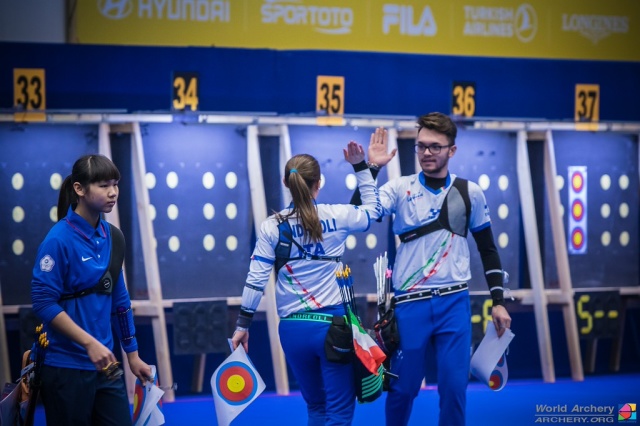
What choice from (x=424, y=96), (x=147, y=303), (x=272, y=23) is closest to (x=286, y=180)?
(x=147, y=303)

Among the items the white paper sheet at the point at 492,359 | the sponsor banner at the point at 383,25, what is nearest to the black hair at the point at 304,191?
the white paper sheet at the point at 492,359

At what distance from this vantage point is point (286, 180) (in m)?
4.46

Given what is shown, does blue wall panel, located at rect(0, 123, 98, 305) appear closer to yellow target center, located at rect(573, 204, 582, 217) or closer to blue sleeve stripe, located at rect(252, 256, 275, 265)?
blue sleeve stripe, located at rect(252, 256, 275, 265)

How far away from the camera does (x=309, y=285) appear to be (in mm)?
4445

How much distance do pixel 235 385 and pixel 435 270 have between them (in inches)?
41.0

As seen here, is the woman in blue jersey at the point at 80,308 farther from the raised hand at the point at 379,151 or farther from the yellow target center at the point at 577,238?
the yellow target center at the point at 577,238

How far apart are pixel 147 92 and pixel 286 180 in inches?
108

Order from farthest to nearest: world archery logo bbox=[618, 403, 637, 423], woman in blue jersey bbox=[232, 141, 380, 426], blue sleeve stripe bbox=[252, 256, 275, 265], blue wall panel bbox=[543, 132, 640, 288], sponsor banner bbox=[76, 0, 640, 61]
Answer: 1. blue wall panel bbox=[543, 132, 640, 288]
2. sponsor banner bbox=[76, 0, 640, 61]
3. world archery logo bbox=[618, 403, 637, 423]
4. blue sleeve stripe bbox=[252, 256, 275, 265]
5. woman in blue jersey bbox=[232, 141, 380, 426]

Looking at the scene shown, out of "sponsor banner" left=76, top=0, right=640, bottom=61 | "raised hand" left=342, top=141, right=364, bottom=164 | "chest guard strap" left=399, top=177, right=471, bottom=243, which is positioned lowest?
"chest guard strap" left=399, top=177, right=471, bottom=243

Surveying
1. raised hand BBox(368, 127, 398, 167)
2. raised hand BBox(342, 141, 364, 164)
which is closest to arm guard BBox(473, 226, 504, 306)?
raised hand BBox(368, 127, 398, 167)

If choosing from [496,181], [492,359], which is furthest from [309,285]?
[496,181]

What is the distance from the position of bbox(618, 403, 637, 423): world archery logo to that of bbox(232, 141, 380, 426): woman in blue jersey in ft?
7.88

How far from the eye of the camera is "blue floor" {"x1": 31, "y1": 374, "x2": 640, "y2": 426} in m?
6.19

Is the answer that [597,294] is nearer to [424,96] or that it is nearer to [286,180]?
[424,96]
